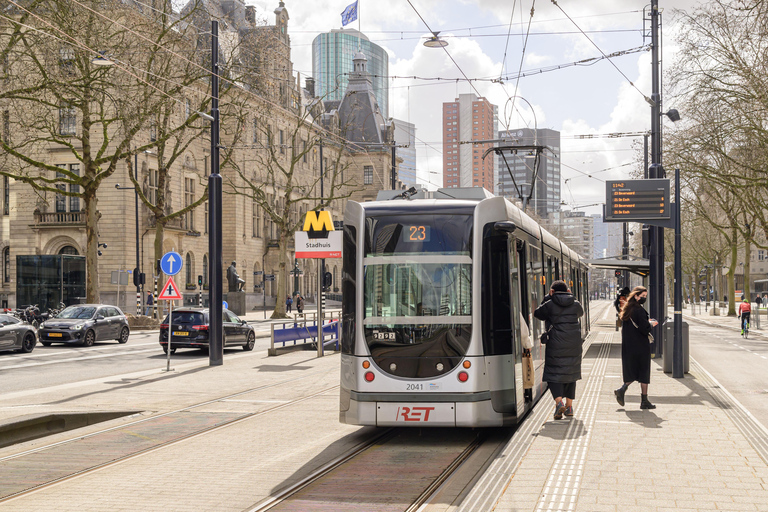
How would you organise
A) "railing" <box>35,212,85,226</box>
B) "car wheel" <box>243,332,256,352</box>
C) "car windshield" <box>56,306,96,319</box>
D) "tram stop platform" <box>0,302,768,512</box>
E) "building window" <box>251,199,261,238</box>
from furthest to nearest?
"building window" <box>251,199,261,238</box>
"railing" <box>35,212,85,226</box>
"car windshield" <box>56,306,96,319</box>
"car wheel" <box>243,332,256,352</box>
"tram stop platform" <box>0,302,768,512</box>

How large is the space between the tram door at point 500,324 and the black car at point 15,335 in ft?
64.0

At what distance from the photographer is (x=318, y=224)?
23969mm

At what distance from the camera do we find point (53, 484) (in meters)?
8.12

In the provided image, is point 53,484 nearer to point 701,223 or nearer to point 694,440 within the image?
point 694,440

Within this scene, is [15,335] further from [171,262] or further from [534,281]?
[534,281]

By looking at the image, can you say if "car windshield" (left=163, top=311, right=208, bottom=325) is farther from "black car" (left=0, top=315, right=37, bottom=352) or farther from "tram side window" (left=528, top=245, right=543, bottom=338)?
"tram side window" (left=528, top=245, right=543, bottom=338)

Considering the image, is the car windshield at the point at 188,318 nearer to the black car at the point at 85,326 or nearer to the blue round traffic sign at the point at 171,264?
the black car at the point at 85,326

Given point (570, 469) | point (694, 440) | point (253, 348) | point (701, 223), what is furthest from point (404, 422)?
point (701, 223)

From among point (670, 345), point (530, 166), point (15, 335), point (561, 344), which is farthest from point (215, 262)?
point (530, 166)

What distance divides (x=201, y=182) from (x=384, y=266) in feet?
187

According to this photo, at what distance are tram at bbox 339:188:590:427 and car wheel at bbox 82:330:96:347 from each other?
21553mm

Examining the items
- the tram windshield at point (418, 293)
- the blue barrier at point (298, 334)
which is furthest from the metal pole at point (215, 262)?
the tram windshield at point (418, 293)

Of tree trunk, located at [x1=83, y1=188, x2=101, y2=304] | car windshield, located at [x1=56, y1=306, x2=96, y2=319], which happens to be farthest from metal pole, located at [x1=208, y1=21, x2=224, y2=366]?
tree trunk, located at [x1=83, y1=188, x2=101, y2=304]

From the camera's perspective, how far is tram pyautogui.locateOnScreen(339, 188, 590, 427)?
9906 millimetres
